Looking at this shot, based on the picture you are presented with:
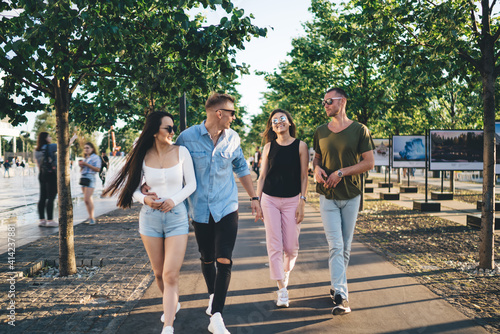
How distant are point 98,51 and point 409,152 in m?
13.2

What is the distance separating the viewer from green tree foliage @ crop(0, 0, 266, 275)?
174 inches

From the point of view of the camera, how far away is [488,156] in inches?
234

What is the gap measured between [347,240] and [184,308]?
1765 millimetres

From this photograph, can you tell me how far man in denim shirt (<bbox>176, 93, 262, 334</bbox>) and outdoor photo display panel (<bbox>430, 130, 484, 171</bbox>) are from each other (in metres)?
10.6

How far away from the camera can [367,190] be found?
792 inches

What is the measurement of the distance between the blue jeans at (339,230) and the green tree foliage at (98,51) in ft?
7.50

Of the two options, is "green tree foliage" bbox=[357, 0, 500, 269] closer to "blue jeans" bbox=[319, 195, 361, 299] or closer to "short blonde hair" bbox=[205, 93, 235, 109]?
"blue jeans" bbox=[319, 195, 361, 299]

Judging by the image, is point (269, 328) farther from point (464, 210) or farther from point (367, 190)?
point (367, 190)

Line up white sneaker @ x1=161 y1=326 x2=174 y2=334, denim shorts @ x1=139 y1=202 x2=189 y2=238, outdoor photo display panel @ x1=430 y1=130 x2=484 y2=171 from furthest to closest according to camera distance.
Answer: outdoor photo display panel @ x1=430 y1=130 x2=484 y2=171, denim shorts @ x1=139 y1=202 x2=189 y2=238, white sneaker @ x1=161 y1=326 x2=174 y2=334

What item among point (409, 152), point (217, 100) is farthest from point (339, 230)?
point (409, 152)

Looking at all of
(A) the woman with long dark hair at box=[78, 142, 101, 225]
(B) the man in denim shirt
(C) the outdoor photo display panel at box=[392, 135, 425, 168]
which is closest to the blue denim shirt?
(B) the man in denim shirt

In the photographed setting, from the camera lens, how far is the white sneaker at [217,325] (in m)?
3.56

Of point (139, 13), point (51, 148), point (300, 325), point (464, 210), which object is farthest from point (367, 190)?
point (300, 325)

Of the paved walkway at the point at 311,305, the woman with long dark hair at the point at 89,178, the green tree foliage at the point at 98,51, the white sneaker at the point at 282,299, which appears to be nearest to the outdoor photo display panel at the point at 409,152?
the paved walkway at the point at 311,305
